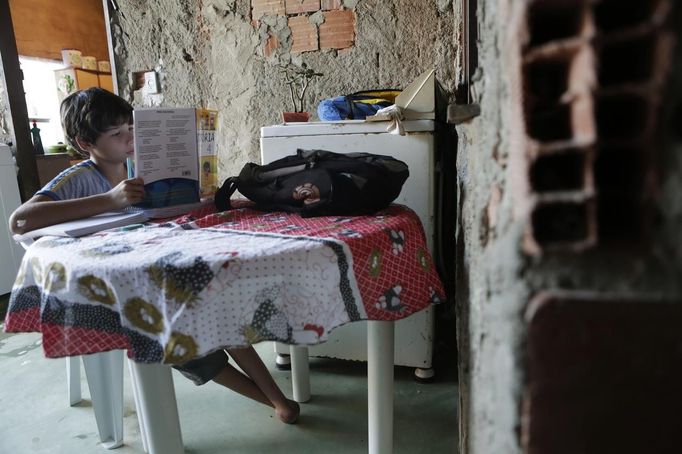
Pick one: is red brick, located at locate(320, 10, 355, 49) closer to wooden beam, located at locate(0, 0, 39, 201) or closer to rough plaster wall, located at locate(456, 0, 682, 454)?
rough plaster wall, located at locate(456, 0, 682, 454)

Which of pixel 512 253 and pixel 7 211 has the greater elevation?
pixel 512 253

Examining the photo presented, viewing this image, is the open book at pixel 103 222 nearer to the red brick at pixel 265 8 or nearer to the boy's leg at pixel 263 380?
the boy's leg at pixel 263 380

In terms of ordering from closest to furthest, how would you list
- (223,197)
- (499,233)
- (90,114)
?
(499,233) → (223,197) → (90,114)

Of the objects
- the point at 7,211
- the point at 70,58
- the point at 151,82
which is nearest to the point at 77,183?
the point at 151,82

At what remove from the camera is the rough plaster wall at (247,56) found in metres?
2.19

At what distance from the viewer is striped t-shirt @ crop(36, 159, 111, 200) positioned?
1.35 metres

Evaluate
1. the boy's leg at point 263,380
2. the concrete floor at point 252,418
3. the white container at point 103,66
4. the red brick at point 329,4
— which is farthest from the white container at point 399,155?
the white container at point 103,66

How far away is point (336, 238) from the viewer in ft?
2.66

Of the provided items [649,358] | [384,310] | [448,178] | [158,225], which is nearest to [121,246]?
[158,225]

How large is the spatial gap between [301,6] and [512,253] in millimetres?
2360

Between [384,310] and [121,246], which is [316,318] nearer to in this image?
[384,310]

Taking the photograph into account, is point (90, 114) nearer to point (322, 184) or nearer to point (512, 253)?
point (322, 184)

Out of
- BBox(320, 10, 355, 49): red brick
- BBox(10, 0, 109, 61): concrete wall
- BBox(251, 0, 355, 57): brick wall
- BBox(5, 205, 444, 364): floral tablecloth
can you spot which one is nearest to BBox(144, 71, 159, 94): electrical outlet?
BBox(251, 0, 355, 57): brick wall

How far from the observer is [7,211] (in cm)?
274
